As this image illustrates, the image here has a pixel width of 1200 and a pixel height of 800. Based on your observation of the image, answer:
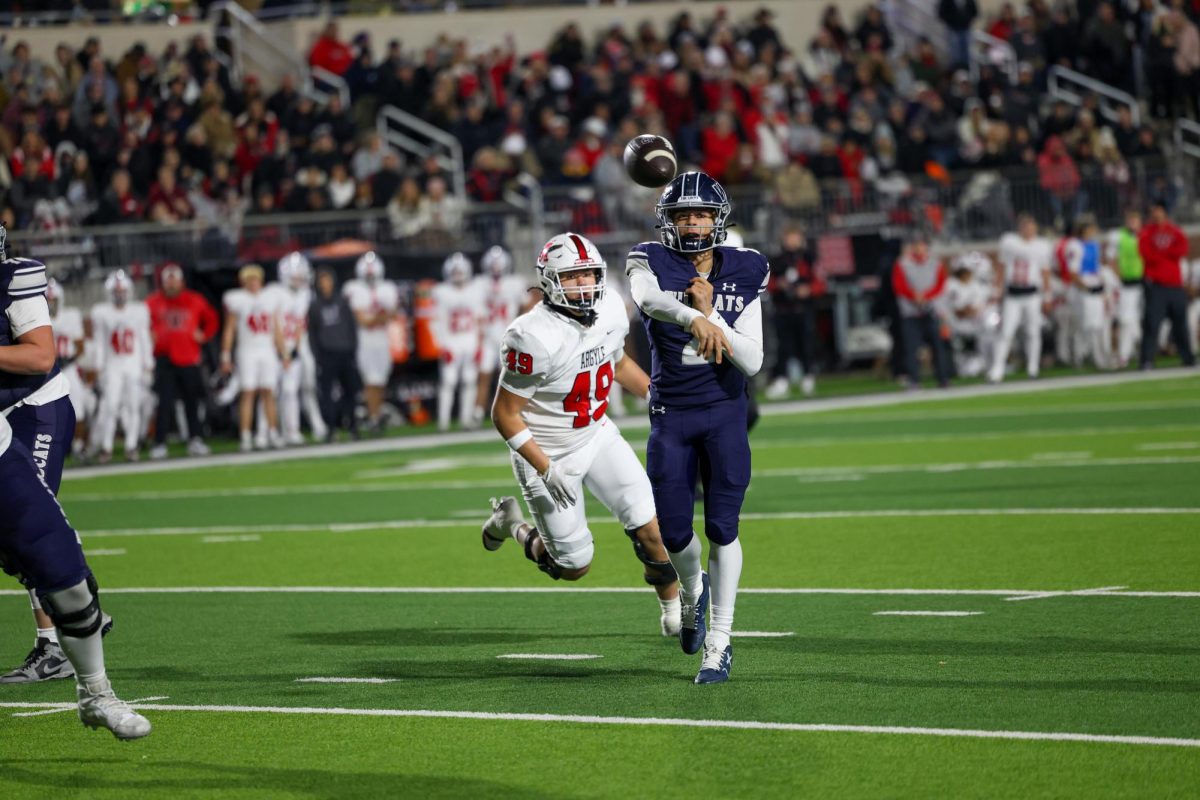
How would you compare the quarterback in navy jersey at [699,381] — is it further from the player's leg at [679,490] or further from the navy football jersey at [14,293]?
the navy football jersey at [14,293]

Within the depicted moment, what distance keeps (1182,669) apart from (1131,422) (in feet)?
31.8

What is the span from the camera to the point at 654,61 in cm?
2588

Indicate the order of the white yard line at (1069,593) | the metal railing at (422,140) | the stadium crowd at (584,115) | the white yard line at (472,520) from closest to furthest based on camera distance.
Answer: the white yard line at (1069,593) → the white yard line at (472,520) → the stadium crowd at (584,115) → the metal railing at (422,140)

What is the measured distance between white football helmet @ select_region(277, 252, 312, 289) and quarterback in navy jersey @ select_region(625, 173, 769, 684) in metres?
12.6

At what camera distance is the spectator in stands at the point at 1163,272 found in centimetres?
2033

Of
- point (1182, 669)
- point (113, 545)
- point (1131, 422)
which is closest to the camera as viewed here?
point (1182, 669)

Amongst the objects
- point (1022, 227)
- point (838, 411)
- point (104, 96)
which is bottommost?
point (838, 411)

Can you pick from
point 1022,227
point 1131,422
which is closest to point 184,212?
point 1022,227

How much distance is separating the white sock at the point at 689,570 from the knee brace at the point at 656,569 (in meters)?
0.12

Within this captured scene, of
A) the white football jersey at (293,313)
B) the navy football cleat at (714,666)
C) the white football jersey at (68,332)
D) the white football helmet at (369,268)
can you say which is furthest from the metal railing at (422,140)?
the navy football cleat at (714,666)

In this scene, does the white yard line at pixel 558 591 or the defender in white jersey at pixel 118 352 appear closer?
the white yard line at pixel 558 591

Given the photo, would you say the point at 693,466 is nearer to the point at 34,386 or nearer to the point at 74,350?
the point at 34,386

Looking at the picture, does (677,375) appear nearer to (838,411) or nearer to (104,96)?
(838,411)

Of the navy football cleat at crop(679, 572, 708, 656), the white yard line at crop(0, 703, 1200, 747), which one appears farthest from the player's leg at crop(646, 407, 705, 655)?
the white yard line at crop(0, 703, 1200, 747)
